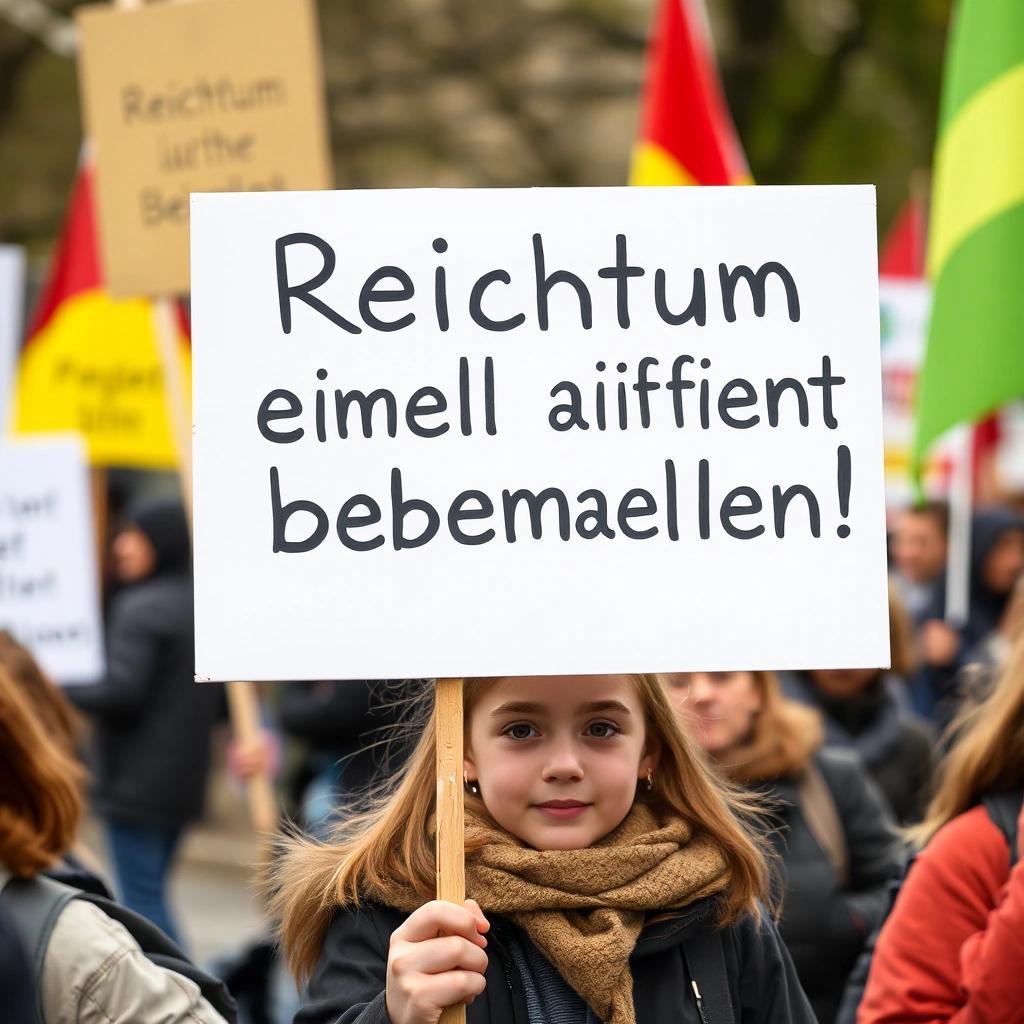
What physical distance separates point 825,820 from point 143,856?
11.0 feet

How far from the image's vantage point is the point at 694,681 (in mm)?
4039

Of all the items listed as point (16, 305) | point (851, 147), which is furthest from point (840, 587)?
point (851, 147)

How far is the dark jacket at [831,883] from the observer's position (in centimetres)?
375

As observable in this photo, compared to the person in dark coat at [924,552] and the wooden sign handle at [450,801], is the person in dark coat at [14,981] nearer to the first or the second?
the wooden sign handle at [450,801]

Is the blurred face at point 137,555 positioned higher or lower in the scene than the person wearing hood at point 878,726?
higher

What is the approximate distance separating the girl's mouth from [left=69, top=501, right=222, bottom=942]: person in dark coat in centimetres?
434

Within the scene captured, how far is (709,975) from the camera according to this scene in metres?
2.39

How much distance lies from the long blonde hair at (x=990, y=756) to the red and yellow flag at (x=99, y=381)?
4.45 metres

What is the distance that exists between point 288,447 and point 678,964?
816mm

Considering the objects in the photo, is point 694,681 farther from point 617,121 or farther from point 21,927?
point 617,121

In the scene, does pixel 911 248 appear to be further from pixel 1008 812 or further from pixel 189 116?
pixel 1008 812

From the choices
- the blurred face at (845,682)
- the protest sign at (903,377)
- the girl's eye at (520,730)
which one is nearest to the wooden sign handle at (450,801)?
the girl's eye at (520,730)

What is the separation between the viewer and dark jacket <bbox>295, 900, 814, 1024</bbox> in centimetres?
234

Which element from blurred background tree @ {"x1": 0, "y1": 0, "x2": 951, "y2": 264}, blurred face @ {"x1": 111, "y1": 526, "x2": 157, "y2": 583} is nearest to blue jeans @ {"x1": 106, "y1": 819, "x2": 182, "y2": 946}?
blurred face @ {"x1": 111, "y1": 526, "x2": 157, "y2": 583}
